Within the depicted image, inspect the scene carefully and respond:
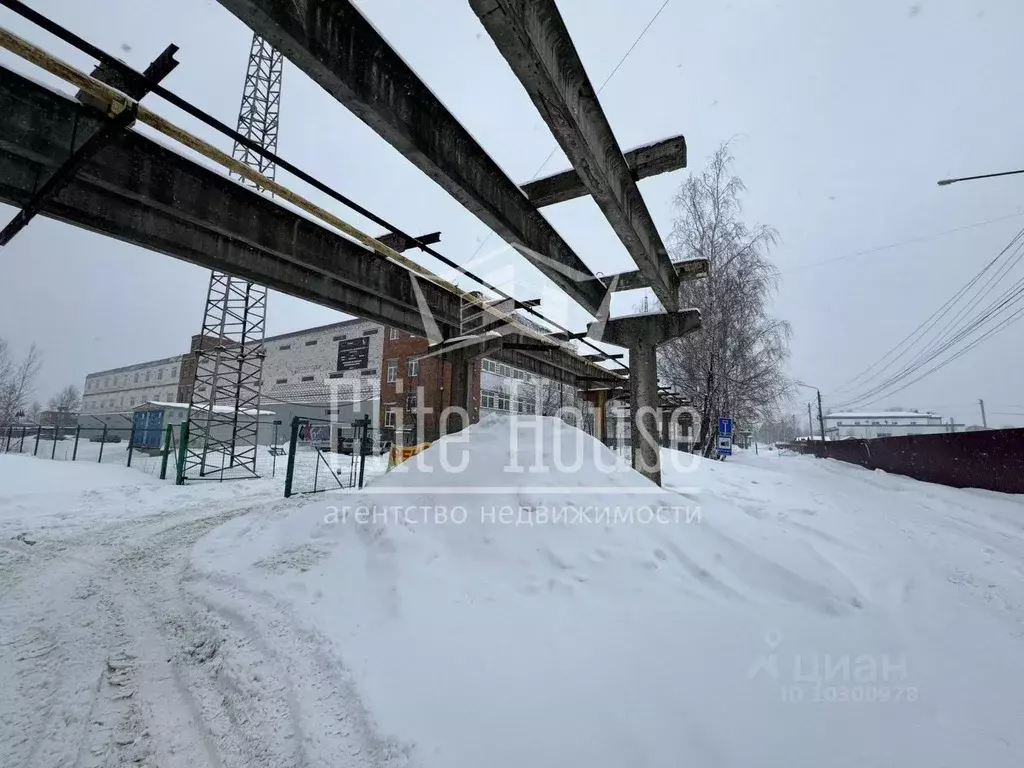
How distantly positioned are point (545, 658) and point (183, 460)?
49.4ft

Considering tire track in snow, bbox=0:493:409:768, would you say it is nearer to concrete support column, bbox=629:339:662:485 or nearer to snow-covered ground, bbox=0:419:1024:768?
snow-covered ground, bbox=0:419:1024:768

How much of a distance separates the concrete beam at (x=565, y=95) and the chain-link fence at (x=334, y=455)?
9112mm

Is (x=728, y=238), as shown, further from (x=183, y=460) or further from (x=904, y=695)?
(x=183, y=460)

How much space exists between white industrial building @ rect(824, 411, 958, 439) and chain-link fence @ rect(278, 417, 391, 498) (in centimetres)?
6984

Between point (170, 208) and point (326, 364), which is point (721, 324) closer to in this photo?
point (170, 208)

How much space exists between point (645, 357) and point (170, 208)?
792 centimetres

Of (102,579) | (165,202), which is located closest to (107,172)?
(165,202)

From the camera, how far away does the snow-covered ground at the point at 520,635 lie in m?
2.45

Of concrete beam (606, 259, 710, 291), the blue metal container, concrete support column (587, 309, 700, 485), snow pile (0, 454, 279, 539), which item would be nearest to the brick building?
the blue metal container

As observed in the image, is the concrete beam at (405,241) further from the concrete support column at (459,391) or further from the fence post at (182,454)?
the fence post at (182,454)

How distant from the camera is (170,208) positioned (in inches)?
188

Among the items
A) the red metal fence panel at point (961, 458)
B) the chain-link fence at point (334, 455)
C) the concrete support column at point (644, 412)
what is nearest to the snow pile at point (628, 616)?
the concrete support column at point (644, 412)

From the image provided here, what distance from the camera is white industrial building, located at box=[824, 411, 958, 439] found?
70625 mm

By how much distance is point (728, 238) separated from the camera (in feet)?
59.7
